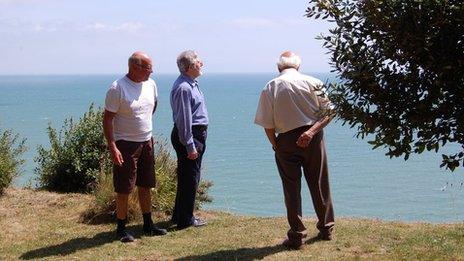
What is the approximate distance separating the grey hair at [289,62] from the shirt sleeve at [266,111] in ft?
1.23

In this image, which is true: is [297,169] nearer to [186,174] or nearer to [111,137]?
[186,174]

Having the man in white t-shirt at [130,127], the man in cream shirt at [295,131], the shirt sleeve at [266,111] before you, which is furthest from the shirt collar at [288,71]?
the man in white t-shirt at [130,127]

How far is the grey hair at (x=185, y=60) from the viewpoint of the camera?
7.40 metres

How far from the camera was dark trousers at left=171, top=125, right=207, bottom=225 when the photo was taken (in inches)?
296

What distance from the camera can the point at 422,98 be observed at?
4090 mm

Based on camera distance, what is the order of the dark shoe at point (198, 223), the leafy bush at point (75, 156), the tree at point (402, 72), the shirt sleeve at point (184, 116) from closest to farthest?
the tree at point (402, 72) < the shirt sleeve at point (184, 116) < the dark shoe at point (198, 223) < the leafy bush at point (75, 156)

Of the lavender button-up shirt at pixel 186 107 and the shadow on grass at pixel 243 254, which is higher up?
the lavender button-up shirt at pixel 186 107

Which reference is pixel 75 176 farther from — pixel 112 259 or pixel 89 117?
pixel 112 259

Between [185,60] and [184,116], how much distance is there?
0.68 meters

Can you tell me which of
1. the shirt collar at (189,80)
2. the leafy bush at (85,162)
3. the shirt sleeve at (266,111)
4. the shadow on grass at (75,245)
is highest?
the shirt collar at (189,80)

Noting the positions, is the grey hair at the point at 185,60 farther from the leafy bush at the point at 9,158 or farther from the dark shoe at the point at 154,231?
the leafy bush at the point at 9,158

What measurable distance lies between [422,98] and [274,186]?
56.1 ft

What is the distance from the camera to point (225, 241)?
7.20m

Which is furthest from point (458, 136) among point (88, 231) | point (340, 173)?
point (340, 173)
